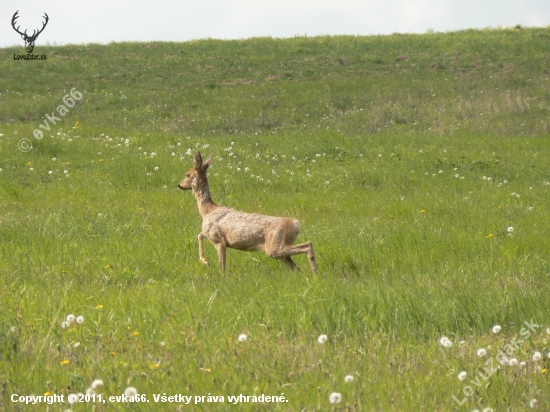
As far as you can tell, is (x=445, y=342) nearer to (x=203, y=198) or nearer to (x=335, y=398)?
(x=335, y=398)

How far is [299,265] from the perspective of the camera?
7.93 metres

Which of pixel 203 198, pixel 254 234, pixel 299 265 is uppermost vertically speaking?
pixel 203 198

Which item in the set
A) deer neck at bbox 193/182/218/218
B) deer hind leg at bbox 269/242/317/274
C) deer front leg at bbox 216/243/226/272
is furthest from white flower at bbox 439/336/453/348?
deer neck at bbox 193/182/218/218

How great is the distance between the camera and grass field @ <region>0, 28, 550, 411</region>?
425 centimetres

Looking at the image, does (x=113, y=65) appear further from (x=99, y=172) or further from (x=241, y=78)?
(x=99, y=172)

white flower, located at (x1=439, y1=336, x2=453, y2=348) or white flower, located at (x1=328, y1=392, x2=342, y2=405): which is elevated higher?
white flower, located at (x1=328, y1=392, x2=342, y2=405)

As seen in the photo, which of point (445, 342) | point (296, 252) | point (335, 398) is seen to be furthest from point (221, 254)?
point (335, 398)

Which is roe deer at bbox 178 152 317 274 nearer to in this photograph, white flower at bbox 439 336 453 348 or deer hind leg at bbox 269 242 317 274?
deer hind leg at bbox 269 242 317 274

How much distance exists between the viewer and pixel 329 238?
28.8 ft

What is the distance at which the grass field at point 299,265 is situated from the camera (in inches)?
167

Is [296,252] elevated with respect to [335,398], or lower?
lower

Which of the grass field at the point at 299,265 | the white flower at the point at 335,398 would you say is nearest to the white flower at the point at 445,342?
the grass field at the point at 299,265

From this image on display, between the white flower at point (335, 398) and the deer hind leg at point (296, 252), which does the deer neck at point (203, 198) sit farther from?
the white flower at point (335, 398)

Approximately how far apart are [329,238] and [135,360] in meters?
4.44
